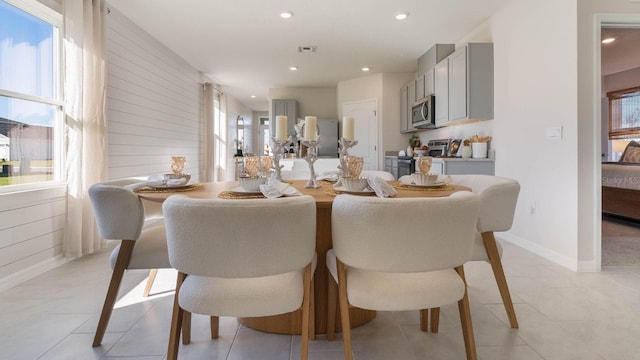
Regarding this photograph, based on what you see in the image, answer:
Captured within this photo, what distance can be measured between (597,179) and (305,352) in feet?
9.41

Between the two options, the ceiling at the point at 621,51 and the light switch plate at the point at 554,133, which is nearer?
the light switch plate at the point at 554,133

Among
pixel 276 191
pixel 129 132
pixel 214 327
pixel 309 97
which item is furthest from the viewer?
pixel 309 97

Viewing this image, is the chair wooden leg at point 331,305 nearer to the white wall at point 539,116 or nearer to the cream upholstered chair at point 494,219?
the cream upholstered chair at point 494,219

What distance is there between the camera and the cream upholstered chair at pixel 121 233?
5.19 feet

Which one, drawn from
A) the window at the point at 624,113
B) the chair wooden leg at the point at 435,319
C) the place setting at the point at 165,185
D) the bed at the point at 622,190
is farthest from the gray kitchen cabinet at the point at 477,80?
the window at the point at 624,113

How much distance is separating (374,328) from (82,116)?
3174 millimetres

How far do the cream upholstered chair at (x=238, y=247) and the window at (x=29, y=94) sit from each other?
2437 mm

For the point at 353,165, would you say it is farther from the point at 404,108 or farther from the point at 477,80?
the point at 404,108

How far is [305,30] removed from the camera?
4484 millimetres

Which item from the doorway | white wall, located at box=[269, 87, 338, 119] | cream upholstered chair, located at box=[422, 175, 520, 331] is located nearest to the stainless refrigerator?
white wall, located at box=[269, 87, 338, 119]

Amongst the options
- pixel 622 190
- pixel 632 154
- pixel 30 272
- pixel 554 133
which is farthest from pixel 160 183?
pixel 632 154

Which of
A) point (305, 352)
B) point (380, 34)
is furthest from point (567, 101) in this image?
point (305, 352)

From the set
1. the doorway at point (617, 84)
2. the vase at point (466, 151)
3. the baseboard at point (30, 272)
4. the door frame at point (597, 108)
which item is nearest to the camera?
the baseboard at point (30, 272)

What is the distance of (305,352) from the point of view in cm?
123
